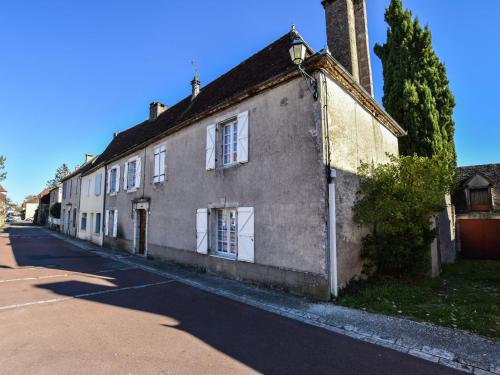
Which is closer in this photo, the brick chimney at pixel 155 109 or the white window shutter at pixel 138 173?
the white window shutter at pixel 138 173

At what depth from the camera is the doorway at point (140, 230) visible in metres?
12.7

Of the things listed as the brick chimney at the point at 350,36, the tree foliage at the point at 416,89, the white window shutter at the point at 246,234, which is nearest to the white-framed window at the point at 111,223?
the white window shutter at the point at 246,234

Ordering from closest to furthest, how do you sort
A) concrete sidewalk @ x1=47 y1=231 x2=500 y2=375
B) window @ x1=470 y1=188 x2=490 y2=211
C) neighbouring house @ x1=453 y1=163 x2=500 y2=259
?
concrete sidewalk @ x1=47 y1=231 x2=500 y2=375 → neighbouring house @ x1=453 y1=163 x2=500 y2=259 → window @ x1=470 y1=188 x2=490 y2=211

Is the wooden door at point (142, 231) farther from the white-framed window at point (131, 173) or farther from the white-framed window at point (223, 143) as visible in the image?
the white-framed window at point (223, 143)

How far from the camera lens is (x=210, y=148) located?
886 cm

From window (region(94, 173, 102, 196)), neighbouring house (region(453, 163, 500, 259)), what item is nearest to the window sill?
window (region(94, 173, 102, 196))

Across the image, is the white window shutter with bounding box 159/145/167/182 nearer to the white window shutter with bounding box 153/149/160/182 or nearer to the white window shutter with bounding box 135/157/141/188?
the white window shutter with bounding box 153/149/160/182

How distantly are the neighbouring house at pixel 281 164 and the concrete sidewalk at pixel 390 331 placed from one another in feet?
2.15

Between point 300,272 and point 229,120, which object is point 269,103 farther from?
point 300,272

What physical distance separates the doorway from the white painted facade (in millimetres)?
4864

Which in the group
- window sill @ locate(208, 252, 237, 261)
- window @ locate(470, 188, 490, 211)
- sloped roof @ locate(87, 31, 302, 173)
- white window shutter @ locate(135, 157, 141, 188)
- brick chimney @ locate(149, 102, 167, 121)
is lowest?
window sill @ locate(208, 252, 237, 261)

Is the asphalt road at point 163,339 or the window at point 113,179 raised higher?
the window at point 113,179

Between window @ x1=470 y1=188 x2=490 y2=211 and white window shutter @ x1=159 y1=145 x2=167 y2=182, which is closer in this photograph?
white window shutter @ x1=159 y1=145 x2=167 y2=182

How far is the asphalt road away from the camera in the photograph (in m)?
3.27
